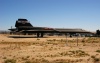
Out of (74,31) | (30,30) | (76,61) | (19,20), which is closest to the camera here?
(76,61)

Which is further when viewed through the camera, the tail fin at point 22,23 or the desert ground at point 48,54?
the tail fin at point 22,23

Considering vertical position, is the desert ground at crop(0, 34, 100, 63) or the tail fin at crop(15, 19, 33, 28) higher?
the tail fin at crop(15, 19, 33, 28)

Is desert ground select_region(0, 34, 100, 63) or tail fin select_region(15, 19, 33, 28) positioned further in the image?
tail fin select_region(15, 19, 33, 28)

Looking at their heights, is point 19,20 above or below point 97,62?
above

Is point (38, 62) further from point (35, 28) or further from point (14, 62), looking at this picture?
point (35, 28)

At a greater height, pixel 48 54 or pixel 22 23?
pixel 22 23

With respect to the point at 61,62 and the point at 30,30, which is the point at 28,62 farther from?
the point at 30,30

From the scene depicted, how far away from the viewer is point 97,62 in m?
16.0

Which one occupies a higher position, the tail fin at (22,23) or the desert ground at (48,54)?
the tail fin at (22,23)

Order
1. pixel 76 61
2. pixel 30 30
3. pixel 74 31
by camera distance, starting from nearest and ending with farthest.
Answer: pixel 76 61, pixel 30 30, pixel 74 31

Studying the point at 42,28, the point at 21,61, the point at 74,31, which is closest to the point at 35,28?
the point at 42,28

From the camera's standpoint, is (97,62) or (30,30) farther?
(30,30)

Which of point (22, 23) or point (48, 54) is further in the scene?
point (22, 23)

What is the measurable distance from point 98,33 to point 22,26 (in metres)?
41.0
